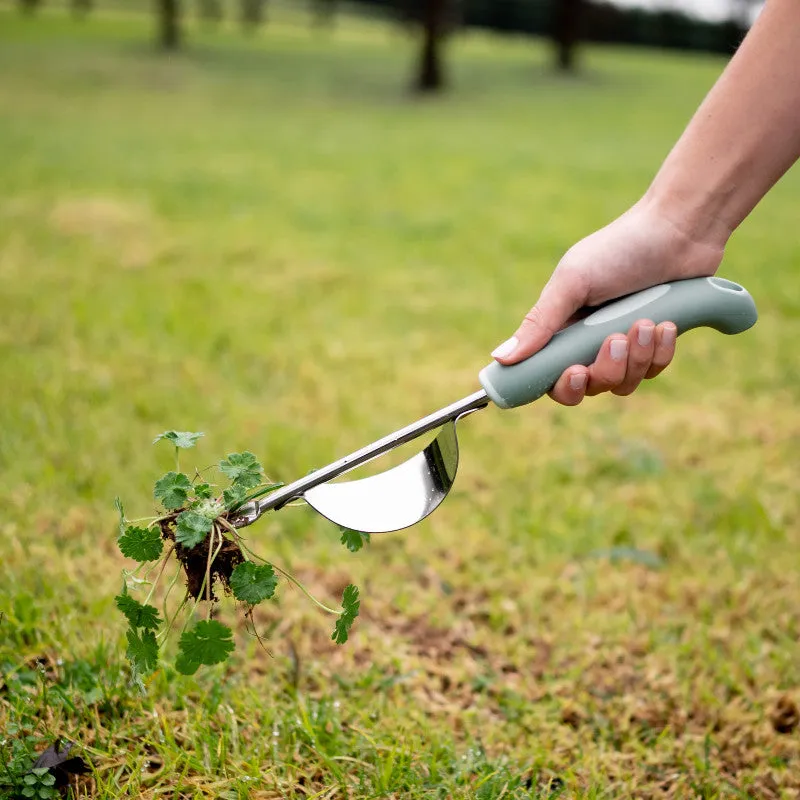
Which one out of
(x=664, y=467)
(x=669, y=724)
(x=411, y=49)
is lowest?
(x=411, y=49)

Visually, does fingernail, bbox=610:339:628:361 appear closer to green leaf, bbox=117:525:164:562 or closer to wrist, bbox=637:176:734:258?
wrist, bbox=637:176:734:258

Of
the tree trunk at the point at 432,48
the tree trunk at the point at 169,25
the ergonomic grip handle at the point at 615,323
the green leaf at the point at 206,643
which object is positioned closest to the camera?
the green leaf at the point at 206,643

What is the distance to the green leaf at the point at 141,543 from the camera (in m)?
1.42

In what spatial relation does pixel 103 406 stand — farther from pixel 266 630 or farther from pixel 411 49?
pixel 411 49

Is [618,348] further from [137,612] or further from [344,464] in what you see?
[137,612]

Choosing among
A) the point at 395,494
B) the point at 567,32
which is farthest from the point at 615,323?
the point at 567,32

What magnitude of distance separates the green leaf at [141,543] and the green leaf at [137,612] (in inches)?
2.8

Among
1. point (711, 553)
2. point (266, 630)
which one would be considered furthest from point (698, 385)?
point (266, 630)

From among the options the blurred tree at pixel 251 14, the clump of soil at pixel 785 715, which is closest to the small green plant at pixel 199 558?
the clump of soil at pixel 785 715

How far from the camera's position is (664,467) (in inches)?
131

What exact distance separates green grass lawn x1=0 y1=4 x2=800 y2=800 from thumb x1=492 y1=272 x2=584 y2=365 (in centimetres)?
86

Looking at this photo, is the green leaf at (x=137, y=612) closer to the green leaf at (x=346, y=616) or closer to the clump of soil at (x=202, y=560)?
the clump of soil at (x=202, y=560)

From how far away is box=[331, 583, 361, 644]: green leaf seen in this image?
4.84 feet

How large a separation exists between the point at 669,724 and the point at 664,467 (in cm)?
150
